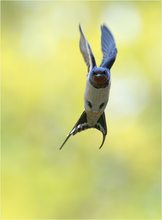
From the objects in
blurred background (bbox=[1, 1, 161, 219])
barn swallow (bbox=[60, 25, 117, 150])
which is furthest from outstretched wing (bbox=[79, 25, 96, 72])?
blurred background (bbox=[1, 1, 161, 219])

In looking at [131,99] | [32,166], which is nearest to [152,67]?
[131,99]

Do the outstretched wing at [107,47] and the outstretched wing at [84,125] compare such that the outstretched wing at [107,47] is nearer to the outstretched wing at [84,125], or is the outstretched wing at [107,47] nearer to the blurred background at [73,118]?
the outstretched wing at [84,125]

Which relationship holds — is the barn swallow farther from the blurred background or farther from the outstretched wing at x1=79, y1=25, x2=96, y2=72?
the blurred background

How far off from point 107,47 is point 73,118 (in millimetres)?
1872

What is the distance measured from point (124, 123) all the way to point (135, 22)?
52cm

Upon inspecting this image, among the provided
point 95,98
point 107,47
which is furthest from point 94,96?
point 107,47

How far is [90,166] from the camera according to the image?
8.32 ft

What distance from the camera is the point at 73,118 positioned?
2500mm

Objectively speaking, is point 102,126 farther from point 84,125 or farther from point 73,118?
point 73,118

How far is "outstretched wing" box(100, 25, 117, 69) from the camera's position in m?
0.60

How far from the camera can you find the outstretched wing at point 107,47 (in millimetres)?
601

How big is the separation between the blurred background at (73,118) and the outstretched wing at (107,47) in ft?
5.75

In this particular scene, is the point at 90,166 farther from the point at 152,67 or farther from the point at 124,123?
the point at 152,67

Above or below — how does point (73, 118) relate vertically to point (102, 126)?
below
